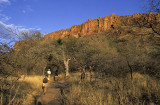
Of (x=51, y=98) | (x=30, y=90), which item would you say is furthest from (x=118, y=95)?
(x=30, y=90)

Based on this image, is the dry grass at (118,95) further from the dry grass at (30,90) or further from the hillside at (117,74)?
the dry grass at (30,90)

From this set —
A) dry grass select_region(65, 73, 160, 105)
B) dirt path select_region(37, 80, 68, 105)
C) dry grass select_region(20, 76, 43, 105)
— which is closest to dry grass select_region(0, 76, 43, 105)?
dry grass select_region(20, 76, 43, 105)

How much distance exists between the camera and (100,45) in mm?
19594

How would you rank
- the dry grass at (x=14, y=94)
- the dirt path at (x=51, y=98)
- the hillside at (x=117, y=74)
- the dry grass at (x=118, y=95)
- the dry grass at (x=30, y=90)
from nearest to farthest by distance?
the dry grass at (x=118, y=95) → the dry grass at (x=14, y=94) → the hillside at (x=117, y=74) → the dirt path at (x=51, y=98) → the dry grass at (x=30, y=90)

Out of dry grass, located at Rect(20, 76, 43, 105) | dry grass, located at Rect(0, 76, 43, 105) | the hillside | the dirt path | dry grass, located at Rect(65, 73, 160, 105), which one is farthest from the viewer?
dry grass, located at Rect(20, 76, 43, 105)

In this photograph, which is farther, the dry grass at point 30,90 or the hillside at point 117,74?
the dry grass at point 30,90

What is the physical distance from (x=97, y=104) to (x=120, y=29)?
449 cm

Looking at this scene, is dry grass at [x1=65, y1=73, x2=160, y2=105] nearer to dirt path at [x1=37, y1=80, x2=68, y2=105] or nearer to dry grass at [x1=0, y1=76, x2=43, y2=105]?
dirt path at [x1=37, y1=80, x2=68, y2=105]

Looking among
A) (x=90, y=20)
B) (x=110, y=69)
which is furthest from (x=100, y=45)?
(x=90, y=20)

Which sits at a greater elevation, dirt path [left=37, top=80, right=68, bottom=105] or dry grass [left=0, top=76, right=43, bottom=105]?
dry grass [left=0, top=76, right=43, bottom=105]

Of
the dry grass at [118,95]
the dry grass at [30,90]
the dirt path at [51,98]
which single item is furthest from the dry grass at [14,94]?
the dry grass at [118,95]

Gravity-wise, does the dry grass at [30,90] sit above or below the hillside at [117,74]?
below

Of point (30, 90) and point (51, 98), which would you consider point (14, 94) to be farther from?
point (30, 90)

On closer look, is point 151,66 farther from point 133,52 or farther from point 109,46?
point 109,46
